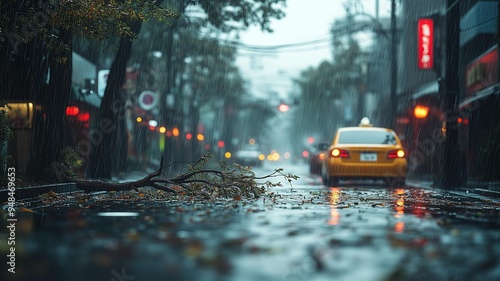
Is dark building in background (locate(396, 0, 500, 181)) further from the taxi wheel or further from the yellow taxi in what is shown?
the taxi wheel

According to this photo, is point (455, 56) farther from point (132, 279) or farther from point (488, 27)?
point (132, 279)

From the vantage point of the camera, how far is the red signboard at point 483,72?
24.6 meters

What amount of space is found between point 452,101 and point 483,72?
21.3 ft

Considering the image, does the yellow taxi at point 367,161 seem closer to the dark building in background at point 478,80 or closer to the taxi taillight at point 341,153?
the taxi taillight at point 341,153

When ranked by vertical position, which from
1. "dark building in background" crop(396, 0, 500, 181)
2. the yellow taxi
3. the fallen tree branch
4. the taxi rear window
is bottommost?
the fallen tree branch

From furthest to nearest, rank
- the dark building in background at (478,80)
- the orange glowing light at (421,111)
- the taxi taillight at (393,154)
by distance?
the orange glowing light at (421,111), the dark building in background at (478,80), the taxi taillight at (393,154)

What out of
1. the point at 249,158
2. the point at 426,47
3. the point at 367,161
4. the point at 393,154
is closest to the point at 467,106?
the point at 426,47

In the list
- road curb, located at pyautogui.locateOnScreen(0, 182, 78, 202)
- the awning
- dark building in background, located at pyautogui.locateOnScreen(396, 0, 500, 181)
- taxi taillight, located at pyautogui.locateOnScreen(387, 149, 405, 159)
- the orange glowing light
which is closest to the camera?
road curb, located at pyautogui.locateOnScreen(0, 182, 78, 202)

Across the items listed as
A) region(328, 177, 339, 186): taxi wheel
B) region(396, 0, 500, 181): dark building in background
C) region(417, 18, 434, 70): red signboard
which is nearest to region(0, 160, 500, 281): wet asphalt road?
region(328, 177, 339, 186): taxi wheel

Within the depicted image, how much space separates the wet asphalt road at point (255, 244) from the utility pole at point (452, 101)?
8.50 m

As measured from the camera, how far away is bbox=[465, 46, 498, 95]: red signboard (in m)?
24.6

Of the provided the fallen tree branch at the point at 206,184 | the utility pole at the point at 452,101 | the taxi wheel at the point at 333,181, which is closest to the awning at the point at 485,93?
the utility pole at the point at 452,101

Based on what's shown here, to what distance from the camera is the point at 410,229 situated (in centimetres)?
855

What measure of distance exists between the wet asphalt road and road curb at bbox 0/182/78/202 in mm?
2301
